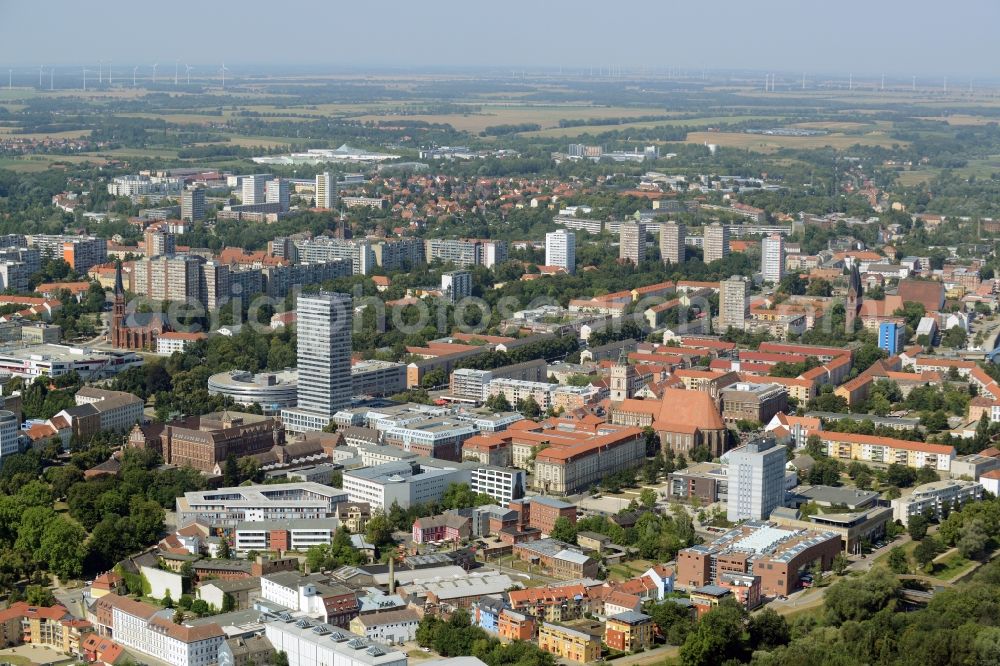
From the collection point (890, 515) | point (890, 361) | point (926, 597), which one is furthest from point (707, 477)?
point (890, 361)

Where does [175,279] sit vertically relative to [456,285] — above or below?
above

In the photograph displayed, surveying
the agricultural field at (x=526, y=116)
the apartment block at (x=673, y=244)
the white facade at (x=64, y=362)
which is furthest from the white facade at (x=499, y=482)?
the agricultural field at (x=526, y=116)

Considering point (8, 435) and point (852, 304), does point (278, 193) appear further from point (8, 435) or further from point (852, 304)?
point (8, 435)

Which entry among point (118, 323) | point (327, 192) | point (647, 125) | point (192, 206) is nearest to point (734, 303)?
point (118, 323)

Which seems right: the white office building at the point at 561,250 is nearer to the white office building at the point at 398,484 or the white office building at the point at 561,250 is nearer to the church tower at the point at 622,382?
the church tower at the point at 622,382

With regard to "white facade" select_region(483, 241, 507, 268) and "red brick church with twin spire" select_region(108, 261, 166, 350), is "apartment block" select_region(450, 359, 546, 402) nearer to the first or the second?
"red brick church with twin spire" select_region(108, 261, 166, 350)

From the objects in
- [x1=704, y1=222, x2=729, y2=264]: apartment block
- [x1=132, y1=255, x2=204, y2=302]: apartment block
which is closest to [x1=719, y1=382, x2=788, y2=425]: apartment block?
[x1=132, y1=255, x2=204, y2=302]: apartment block

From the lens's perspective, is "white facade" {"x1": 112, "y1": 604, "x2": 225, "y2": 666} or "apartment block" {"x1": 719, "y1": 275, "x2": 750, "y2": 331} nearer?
"white facade" {"x1": 112, "y1": 604, "x2": 225, "y2": 666}
